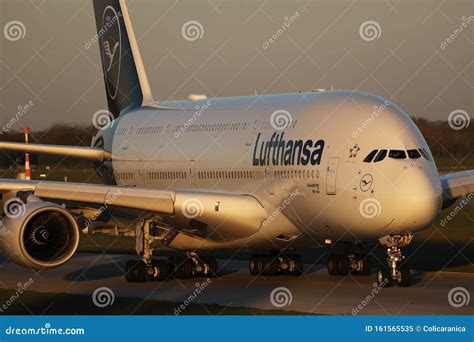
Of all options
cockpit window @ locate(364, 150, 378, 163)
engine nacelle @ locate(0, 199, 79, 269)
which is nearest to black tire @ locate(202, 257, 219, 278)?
engine nacelle @ locate(0, 199, 79, 269)

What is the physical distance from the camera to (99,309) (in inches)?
811

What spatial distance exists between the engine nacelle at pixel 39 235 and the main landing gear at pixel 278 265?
6349 mm

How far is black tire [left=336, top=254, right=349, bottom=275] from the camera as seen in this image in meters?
26.8

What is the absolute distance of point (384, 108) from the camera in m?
24.1

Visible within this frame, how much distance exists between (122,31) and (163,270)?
1196 cm

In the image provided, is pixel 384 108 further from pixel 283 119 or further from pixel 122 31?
pixel 122 31

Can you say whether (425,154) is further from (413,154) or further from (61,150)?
(61,150)
